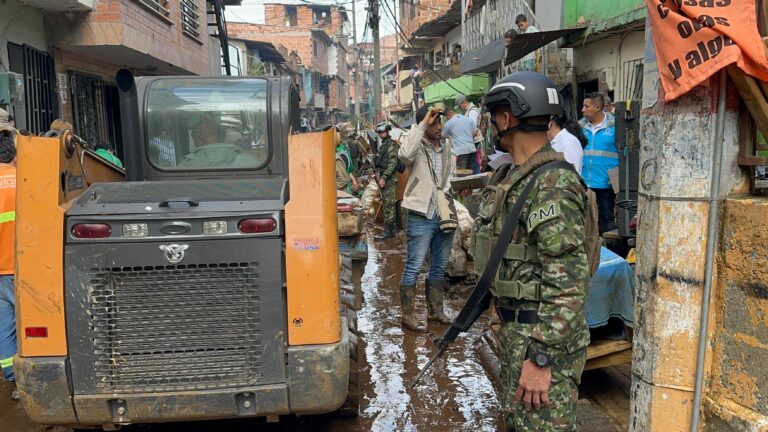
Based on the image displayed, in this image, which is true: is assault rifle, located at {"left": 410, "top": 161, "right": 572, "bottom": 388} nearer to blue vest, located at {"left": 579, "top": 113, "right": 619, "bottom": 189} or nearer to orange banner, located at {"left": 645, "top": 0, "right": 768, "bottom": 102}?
orange banner, located at {"left": 645, "top": 0, "right": 768, "bottom": 102}

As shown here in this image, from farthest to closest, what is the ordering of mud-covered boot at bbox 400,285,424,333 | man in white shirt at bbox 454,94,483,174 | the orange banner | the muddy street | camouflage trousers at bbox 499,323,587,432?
man in white shirt at bbox 454,94,483,174 → mud-covered boot at bbox 400,285,424,333 → the muddy street → camouflage trousers at bbox 499,323,587,432 → the orange banner

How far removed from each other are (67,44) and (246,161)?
599 cm

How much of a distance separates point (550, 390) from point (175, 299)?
1.80 m

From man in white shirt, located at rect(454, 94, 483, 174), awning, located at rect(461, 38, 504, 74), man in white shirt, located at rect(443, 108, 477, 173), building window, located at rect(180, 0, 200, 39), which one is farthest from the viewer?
building window, located at rect(180, 0, 200, 39)

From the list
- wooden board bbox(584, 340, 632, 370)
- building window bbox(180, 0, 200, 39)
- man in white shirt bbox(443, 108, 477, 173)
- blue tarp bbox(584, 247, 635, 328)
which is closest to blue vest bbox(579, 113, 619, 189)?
blue tarp bbox(584, 247, 635, 328)

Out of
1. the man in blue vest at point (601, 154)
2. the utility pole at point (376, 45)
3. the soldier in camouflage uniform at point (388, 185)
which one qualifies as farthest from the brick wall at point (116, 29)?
the utility pole at point (376, 45)

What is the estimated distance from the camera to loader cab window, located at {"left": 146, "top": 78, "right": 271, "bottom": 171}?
4.02 m

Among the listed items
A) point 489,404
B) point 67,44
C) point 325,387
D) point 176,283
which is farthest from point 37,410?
point 67,44

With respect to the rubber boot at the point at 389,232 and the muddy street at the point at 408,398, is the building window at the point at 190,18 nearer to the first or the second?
the rubber boot at the point at 389,232

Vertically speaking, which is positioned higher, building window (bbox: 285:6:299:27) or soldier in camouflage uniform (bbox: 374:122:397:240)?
building window (bbox: 285:6:299:27)

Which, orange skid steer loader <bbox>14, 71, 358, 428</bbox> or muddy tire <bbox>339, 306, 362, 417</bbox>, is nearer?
orange skid steer loader <bbox>14, 71, 358, 428</bbox>

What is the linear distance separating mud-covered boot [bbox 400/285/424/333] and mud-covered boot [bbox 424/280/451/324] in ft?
0.60

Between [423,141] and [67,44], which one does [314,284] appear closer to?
[423,141]

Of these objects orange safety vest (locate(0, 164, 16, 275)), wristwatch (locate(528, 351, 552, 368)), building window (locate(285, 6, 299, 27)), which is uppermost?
building window (locate(285, 6, 299, 27))
